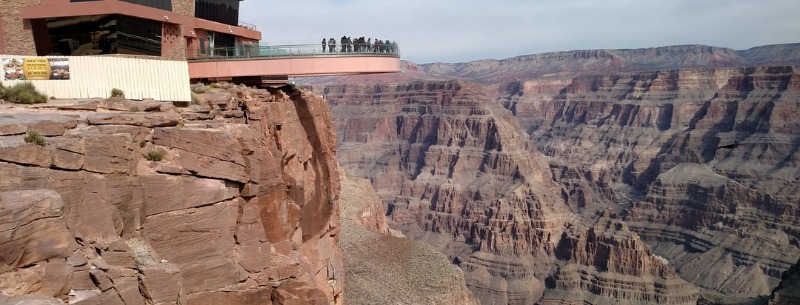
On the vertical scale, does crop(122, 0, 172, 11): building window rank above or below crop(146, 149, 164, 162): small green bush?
above

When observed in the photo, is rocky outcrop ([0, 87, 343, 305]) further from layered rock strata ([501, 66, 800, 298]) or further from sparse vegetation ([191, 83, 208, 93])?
layered rock strata ([501, 66, 800, 298])

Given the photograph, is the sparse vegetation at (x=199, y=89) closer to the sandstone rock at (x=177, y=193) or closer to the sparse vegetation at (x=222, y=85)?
the sparse vegetation at (x=222, y=85)

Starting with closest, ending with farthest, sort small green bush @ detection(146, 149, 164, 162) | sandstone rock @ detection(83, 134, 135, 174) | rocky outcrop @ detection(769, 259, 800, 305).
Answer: sandstone rock @ detection(83, 134, 135, 174) → small green bush @ detection(146, 149, 164, 162) → rocky outcrop @ detection(769, 259, 800, 305)

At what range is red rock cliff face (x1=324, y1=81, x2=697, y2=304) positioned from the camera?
114 m

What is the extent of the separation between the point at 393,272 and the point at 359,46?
85.0ft

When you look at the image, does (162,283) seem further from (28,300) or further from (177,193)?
(28,300)

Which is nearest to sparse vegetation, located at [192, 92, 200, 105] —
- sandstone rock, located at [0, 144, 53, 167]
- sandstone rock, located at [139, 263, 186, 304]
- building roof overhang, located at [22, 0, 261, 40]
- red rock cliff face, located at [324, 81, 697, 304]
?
building roof overhang, located at [22, 0, 261, 40]

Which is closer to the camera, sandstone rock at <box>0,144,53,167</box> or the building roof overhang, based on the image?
sandstone rock at <box>0,144,53,167</box>

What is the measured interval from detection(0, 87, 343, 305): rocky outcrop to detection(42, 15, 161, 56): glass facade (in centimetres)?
729

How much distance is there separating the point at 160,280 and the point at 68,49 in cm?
1694

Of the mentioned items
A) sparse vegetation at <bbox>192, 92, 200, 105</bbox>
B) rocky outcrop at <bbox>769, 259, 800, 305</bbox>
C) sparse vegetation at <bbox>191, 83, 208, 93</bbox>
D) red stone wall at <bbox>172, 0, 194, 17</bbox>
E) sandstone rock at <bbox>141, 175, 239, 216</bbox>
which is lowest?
rocky outcrop at <bbox>769, 259, 800, 305</bbox>

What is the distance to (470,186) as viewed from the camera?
15075 cm

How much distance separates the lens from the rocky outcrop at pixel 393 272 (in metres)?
48.3

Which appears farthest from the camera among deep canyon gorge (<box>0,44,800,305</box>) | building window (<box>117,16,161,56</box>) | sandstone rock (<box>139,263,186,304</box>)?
building window (<box>117,16,161,56</box>)
